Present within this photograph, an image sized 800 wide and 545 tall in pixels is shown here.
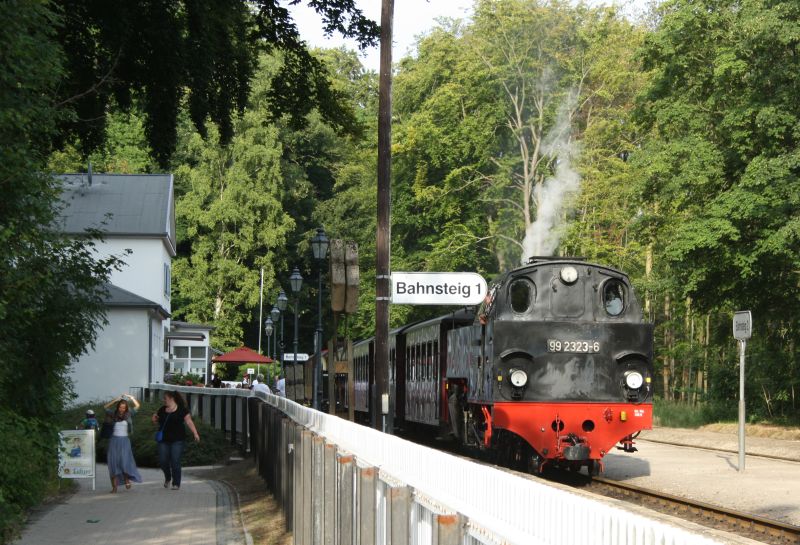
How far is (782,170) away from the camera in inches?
1136

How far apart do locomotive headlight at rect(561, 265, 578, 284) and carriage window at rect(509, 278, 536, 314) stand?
48 centimetres

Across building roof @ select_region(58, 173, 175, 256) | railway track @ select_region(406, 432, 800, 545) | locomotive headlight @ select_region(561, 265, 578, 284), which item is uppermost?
building roof @ select_region(58, 173, 175, 256)

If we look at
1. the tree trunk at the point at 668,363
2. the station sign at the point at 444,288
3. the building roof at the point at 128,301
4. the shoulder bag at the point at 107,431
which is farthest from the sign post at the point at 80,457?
the tree trunk at the point at 668,363

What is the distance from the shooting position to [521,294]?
744 inches

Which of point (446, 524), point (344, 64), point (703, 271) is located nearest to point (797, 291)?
point (703, 271)

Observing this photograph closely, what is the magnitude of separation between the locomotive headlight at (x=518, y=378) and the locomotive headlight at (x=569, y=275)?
1690mm

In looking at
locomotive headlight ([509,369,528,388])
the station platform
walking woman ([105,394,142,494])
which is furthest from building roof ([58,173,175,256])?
locomotive headlight ([509,369,528,388])

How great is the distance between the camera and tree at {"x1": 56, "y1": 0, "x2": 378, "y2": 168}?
17.5 meters

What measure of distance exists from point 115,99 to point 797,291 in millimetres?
18702

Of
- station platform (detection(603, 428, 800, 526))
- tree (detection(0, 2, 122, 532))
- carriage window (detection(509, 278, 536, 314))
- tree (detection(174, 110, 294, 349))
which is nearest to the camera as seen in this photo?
tree (detection(0, 2, 122, 532))

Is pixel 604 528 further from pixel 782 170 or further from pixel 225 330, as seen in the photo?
pixel 225 330

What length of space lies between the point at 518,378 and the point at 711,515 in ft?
15.1

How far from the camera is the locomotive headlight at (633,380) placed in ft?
60.3

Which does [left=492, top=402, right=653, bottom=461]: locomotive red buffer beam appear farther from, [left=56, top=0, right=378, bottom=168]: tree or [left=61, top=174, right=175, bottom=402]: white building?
[left=61, top=174, right=175, bottom=402]: white building
